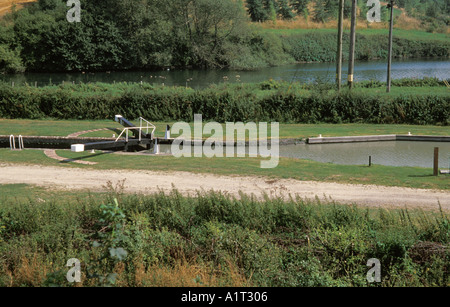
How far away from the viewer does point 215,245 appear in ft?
29.4

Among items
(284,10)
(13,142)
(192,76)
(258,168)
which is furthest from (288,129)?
(284,10)

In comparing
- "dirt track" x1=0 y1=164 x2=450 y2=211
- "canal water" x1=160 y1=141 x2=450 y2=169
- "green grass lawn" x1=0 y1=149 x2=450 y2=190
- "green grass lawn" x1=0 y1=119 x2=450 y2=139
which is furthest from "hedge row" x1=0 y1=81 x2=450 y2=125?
"dirt track" x1=0 y1=164 x2=450 y2=211

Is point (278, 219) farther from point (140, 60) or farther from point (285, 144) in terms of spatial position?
point (140, 60)

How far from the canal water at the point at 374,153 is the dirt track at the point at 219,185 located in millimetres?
5115

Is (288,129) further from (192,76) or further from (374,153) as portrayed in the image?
(192,76)

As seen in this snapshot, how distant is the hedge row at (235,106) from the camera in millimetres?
27730

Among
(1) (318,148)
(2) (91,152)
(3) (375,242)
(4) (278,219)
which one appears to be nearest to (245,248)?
(4) (278,219)

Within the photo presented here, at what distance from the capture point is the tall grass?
7.80 meters

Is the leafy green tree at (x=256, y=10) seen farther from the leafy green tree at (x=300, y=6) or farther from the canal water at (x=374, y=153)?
the canal water at (x=374, y=153)

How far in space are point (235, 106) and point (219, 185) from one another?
13506 mm

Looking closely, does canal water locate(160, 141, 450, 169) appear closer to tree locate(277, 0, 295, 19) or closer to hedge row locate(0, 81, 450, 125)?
hedge row locate(0, 81, 450, 125)

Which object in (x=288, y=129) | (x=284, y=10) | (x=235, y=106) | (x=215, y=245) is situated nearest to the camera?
(x=215, y=245)

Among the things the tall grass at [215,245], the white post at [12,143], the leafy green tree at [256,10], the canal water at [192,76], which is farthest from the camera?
the leafy green tree at [256,10]

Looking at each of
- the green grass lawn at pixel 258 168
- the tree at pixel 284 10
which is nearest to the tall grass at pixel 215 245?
the green grass lawn at pixel 258 168
